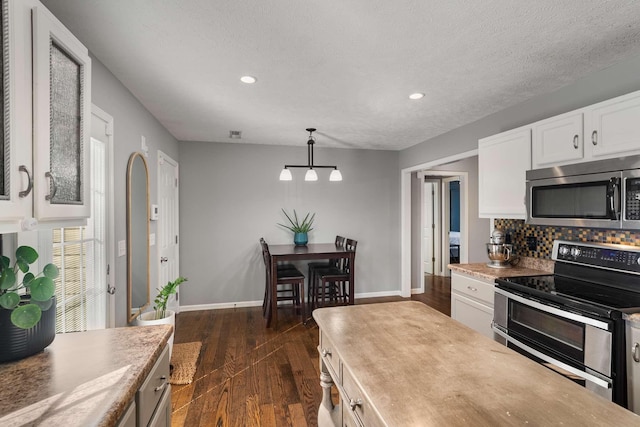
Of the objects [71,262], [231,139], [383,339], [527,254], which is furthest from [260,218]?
[383,339]

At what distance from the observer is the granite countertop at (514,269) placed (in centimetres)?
264

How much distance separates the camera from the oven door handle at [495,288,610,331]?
5.68 feet

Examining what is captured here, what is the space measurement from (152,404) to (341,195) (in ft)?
13.2

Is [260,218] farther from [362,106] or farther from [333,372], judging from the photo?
[333,372]

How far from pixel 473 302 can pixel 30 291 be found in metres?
2.92

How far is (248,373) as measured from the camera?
2.76 metres

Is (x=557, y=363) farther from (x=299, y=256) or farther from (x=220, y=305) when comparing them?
(x=220, y=305)

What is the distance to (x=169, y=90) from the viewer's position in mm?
2621

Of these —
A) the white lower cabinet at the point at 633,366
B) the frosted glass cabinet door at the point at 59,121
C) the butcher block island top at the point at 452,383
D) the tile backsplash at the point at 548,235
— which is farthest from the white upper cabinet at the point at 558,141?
the frosted glass cabinet door at the point at 59,121

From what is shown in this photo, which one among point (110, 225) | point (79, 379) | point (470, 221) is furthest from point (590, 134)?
point (470, 221)

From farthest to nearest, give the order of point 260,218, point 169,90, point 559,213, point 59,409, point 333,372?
point 260,218
point 169,90
point 559,213
point 333,372
point 59,409

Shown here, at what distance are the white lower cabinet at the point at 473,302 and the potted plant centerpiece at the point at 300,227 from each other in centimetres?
220

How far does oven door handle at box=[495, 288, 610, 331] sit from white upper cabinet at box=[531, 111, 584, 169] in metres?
1.00

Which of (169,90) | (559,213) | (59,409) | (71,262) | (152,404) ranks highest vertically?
(169,90)
